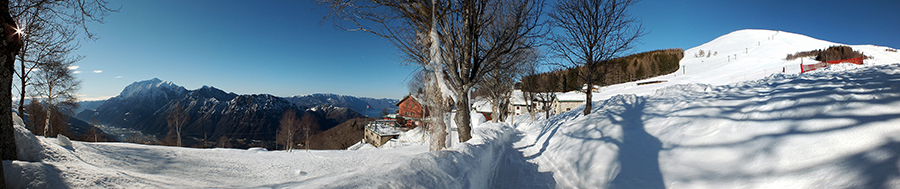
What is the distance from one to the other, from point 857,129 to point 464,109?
5486 mm

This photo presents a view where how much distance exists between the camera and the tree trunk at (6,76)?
5.98 feet

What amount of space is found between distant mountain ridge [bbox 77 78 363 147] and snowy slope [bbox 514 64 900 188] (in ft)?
248

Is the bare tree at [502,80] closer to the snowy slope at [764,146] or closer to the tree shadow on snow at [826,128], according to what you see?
the snowy slope at [764,146]

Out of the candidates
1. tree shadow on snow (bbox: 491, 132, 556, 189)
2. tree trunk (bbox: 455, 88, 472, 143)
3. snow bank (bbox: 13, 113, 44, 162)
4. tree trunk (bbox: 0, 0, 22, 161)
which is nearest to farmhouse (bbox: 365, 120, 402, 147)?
tree trunk (bbox: 455, 88, 472, 143)

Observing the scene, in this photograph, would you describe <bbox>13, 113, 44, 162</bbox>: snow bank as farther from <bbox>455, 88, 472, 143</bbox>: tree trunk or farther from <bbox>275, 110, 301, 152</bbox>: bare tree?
<bbox>275, 110, 301, 152</bbox>: bare tree

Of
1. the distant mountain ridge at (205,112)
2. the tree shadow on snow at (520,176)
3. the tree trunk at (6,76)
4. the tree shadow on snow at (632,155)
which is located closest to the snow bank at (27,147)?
the tree trunk at (6,76)

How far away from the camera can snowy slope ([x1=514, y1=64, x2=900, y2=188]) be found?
2.33 metres

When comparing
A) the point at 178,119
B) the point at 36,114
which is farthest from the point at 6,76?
the point at 178,119

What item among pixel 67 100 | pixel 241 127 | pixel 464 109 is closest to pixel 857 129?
pixel 464 109

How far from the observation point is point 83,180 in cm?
217

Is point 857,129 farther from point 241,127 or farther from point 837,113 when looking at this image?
point 241,127

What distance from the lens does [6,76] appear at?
6.61 feet

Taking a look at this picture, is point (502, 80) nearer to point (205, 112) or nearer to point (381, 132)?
point (381, 132)

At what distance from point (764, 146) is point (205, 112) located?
115256 millimetres
